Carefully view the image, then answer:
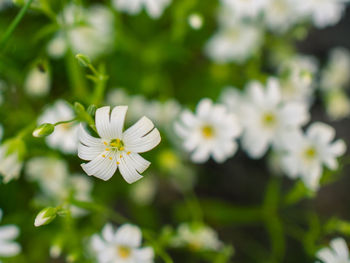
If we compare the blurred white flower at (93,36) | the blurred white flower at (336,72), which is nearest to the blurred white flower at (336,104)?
the blurred white flower at (336,72)

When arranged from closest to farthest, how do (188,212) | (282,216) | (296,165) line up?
1. (296,165)
2. (188,212)
3. (282,216)

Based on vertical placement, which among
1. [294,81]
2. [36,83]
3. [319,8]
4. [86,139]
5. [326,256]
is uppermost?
[319,8]

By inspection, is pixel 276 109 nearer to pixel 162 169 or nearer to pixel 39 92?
pixel 162 169

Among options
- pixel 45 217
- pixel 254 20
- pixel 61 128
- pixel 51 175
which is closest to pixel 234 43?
pixel 254 20

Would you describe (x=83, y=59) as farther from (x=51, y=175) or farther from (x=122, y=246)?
(x=51, y=175)

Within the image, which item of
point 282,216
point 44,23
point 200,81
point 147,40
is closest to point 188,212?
point 282,216

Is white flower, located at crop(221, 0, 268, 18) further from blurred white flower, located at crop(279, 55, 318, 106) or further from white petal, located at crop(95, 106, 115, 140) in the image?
white petal, located at crop(95, 106, 115, 140)
